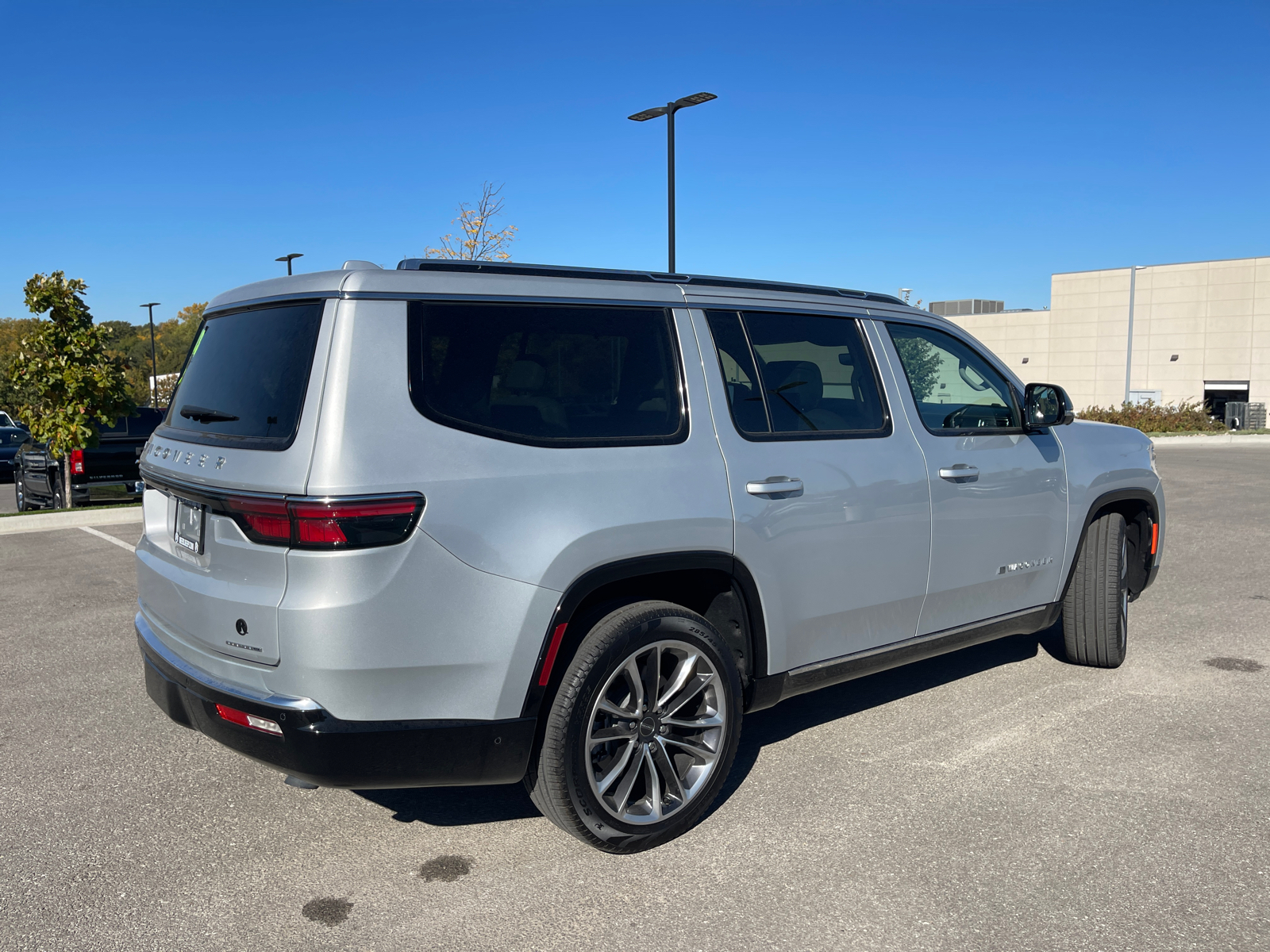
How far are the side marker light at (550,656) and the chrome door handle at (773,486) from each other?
2.99ft

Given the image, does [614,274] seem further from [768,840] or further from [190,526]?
[768,840]

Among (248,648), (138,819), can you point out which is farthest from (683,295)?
(138,819)

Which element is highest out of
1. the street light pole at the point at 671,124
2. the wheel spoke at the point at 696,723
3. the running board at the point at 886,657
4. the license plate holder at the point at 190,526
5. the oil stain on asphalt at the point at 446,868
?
the street light pole at the point at 671,124

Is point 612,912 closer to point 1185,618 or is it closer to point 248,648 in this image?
point 248,648

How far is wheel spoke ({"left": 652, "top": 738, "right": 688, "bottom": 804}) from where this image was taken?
11.5 feet

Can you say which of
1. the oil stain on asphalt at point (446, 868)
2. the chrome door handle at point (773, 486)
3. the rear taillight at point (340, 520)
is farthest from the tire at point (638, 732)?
the rear taillight at point (340, 520)

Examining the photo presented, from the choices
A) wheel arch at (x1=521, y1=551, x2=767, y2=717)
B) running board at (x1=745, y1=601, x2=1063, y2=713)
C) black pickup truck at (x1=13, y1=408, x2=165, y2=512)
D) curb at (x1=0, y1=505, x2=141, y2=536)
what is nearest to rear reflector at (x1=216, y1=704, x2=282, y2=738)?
wheel arch at (x1=521, y1=551, x2=767, y2=717)

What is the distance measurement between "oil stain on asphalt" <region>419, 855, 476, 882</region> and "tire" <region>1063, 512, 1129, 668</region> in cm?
353

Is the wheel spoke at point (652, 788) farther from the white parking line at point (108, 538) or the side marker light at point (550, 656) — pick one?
the white parking line at point (108, 538)

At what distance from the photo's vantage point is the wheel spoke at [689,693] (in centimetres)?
351

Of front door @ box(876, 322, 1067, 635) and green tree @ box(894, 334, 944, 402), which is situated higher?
green tree @ box(894, 334, 944, 402)

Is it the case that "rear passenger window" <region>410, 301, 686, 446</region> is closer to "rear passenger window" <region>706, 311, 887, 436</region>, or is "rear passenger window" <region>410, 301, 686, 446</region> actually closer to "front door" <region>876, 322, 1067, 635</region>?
"rear passenger window" <region>706, 311, 887, 436</region>

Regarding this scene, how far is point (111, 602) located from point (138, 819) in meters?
4.39

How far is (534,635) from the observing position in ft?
10.1
